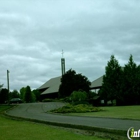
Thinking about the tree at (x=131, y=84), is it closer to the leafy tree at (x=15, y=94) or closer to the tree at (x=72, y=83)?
the tree at (x=72, y=83)

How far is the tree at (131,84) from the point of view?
5956 centimetres

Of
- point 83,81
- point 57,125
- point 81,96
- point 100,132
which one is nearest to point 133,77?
point 81,96

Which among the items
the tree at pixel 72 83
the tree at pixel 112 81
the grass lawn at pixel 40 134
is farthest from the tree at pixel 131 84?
the grass lawn at pixel 40 134

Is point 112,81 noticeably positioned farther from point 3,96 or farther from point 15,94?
point 15,94

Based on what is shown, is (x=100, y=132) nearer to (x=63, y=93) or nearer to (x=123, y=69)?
(x=123, y=69)

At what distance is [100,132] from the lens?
1438cm

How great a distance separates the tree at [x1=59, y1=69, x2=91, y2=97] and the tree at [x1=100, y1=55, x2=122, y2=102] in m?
11.5

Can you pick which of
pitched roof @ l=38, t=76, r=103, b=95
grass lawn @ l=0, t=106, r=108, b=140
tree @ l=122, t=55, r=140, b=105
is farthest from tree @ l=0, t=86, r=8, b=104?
grass lawn @ l=0, t=106, r=108, b=140

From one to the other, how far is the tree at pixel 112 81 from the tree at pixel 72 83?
1148cm

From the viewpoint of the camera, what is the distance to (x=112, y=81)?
6244cm

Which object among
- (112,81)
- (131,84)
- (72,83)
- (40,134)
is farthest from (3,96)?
(40,134)

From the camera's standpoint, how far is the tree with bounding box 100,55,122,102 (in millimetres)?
61156

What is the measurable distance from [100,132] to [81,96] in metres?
41.1

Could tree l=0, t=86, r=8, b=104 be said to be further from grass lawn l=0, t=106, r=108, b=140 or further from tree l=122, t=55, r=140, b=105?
grass lawn l=0, t=106, r=108, b=140
